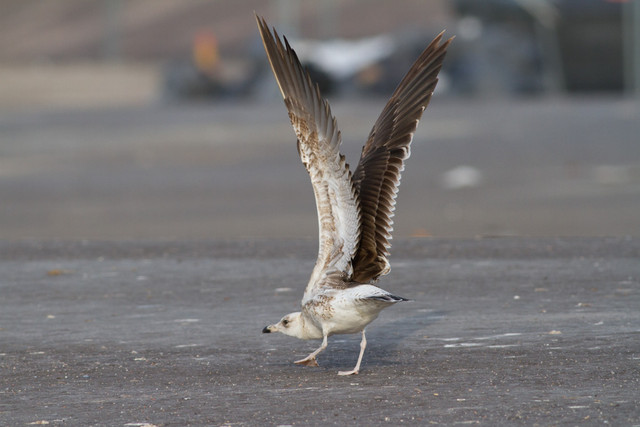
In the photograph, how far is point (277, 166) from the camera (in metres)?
21.7

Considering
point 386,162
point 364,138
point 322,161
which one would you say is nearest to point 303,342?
point 386,162

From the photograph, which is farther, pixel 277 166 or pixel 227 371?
pixel 277 166

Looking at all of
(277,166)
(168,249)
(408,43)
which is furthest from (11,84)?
(168,249)

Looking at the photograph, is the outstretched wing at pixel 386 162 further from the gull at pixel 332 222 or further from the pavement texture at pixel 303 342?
the pavement texture at pixel 303 342

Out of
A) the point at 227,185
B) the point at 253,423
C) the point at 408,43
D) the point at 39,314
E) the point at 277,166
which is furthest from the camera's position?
the point at 408,43

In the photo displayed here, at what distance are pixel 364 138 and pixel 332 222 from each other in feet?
58.9

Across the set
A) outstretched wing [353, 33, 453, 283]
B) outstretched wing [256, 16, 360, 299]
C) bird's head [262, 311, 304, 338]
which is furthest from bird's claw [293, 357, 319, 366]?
outstretched wing [353, 33, 453, 283]

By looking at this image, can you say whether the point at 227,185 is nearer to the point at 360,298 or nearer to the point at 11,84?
the point at 360,298

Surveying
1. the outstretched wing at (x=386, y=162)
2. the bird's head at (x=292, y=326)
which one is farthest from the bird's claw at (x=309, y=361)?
the outstretched wing at (x=386, y=162)

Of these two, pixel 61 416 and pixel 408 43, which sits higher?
pixel 408 43

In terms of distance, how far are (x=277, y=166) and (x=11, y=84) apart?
35.5 meters

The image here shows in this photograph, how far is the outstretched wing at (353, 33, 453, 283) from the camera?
7172 millimetres

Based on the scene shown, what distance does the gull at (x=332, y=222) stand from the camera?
6.86 m

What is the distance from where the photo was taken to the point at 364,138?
81.5ft
